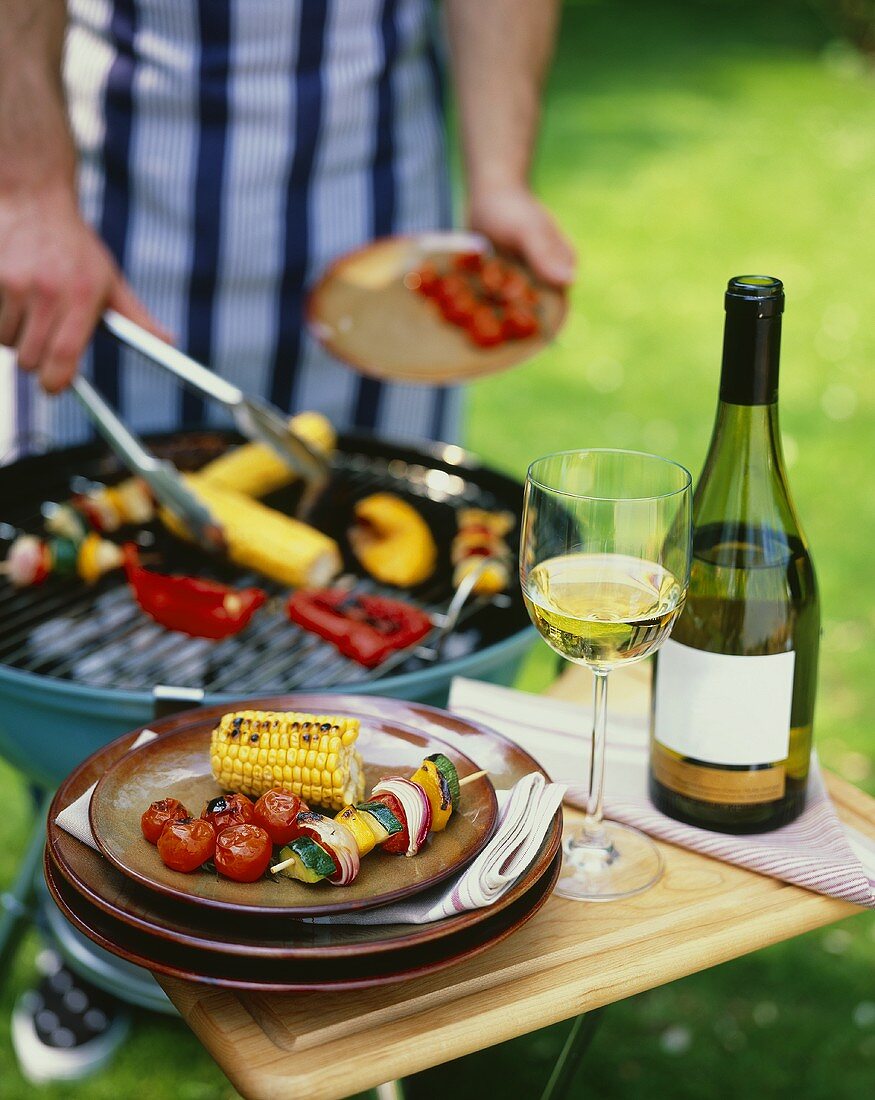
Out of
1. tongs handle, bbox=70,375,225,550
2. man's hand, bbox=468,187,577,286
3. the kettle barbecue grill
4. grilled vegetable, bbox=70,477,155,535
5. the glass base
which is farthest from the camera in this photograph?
man's hand, bbox=468,187,577,286

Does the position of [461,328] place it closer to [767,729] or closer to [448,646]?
[448,646]

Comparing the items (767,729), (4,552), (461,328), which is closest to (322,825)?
(767,729)

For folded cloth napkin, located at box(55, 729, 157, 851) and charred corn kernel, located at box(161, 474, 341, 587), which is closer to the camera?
folded cloth napkin, located at box(55, 729, 157, 851)

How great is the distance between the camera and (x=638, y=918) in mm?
1597

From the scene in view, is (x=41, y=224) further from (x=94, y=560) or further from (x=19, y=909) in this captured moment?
(x=19, y=909)

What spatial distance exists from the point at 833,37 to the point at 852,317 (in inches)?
319

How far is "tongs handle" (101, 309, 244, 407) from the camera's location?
2389 millimetres

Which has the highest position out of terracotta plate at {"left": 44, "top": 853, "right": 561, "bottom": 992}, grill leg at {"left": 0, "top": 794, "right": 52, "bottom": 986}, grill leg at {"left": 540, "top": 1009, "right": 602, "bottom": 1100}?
terracotta plate at {"left": 44, "top": 853, "right": 561, "bottom": 992}

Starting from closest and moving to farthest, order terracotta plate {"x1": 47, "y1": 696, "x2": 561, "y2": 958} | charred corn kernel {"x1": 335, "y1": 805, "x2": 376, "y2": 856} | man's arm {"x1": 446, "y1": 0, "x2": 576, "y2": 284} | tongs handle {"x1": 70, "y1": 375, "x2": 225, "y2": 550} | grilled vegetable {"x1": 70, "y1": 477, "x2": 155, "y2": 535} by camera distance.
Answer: terracotta plate {"x1": 47, "y1": 696, "x2": 561, "y2": 958}, charred corn kernel {"x1": 335, "y1": 805, "x2": 376, "y2": 856}, tongs handle {"x1": 70, "y1": 375, "x2": 225, "y2": 550}, grilled vegetable {"x1": 70, "y1": 477, "x2": 155, "y2": 535}, man's arm {"x1": 446, "y1": 0, "x2": 576, "y2": 284}

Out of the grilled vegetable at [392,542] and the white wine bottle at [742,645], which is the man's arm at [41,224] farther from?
the white wine bottle at [742,645]

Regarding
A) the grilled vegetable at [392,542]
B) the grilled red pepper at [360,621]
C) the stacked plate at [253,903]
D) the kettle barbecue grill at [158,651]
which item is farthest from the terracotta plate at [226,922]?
the grilled vegetable at [392,542]

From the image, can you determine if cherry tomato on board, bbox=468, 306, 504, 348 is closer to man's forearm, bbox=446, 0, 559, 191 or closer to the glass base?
man's forearm, bbox=446, 0, 559, 191

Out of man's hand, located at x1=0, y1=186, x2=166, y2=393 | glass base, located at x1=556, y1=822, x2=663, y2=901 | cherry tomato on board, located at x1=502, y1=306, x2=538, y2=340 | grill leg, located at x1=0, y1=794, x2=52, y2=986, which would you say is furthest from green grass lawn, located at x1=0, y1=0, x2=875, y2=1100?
cherry tomato on board, located at x1=502, y1=306, x2=538, y2=340

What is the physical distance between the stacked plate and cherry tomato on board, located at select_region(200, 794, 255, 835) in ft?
0.20
